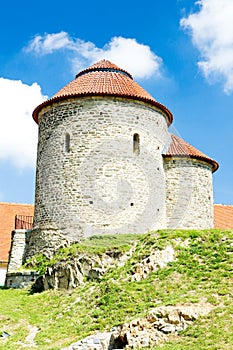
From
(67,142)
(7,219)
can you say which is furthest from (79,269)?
(7,219)

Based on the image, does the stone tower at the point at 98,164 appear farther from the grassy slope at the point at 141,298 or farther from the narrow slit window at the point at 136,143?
the grassy slope at the point at 141,298

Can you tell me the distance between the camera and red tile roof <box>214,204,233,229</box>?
30455mm

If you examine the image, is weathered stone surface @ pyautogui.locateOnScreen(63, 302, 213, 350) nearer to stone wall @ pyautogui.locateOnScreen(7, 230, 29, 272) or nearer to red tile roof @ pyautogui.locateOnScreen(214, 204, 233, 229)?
stone wall @ pyautogui.locateOnScreen(7, 230, 29, 272)

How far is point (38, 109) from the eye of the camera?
2350 cm

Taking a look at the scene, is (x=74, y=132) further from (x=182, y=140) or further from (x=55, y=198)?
(x=182, y=140)

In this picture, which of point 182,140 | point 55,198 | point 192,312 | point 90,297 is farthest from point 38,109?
point 192,312

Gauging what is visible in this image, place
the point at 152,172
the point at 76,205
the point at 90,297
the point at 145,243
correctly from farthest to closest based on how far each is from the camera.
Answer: the point at 152,172, the point at 76,205, the point at 145,243, the point at 90,297

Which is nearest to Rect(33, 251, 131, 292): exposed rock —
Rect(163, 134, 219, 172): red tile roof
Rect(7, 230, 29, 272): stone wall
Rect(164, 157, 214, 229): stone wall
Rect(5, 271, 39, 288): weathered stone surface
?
Rect(5, 271, 39, 288): weathered stone surface

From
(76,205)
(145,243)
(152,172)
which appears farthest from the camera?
(152,172)

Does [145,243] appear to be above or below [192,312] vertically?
above

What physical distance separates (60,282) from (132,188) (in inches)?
196

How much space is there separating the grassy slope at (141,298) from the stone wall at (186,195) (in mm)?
4868

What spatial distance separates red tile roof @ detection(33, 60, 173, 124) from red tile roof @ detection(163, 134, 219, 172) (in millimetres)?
1174

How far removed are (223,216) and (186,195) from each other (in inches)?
345
